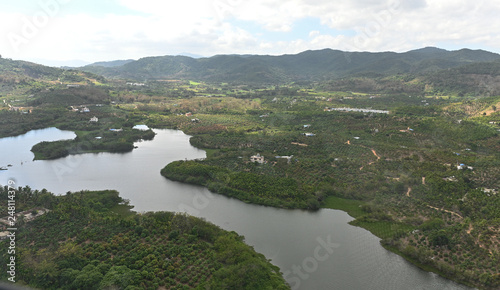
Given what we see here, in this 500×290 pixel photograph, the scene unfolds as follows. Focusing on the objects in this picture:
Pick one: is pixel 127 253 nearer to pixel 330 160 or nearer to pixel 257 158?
pixel 257 158

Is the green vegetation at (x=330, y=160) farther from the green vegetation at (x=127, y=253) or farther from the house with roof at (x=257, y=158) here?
the house with roof at (x=257, y=158)

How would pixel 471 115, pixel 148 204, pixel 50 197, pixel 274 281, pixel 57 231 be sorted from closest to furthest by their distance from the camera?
pixel 274 281 < pixel 57 231 < pixel 50 197 < pixel 148 204 < pixel 471 115

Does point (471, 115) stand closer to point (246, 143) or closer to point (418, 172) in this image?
point (418, 172)

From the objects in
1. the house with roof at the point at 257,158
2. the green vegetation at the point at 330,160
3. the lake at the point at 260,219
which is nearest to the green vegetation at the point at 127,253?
the green vegetation at the point at 330,160

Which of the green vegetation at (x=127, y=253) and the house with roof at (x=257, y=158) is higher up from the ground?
the house with roof at (x=257, y=158)

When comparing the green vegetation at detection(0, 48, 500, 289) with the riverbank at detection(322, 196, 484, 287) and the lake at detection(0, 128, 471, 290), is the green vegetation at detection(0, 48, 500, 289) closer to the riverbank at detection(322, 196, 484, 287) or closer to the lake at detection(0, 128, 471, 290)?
the riverbank at detection(322, 196, 484, 287)

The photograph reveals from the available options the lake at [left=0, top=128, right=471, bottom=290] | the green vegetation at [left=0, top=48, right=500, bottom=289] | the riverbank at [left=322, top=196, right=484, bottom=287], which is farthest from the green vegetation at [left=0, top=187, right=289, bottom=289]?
the riverbank at [left=322, top=196, right=484, bottom=287]

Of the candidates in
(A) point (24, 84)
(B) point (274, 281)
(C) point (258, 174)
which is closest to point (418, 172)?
(C) point (258, 174)

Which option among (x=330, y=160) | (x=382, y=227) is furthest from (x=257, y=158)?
(x=382, y=227)
